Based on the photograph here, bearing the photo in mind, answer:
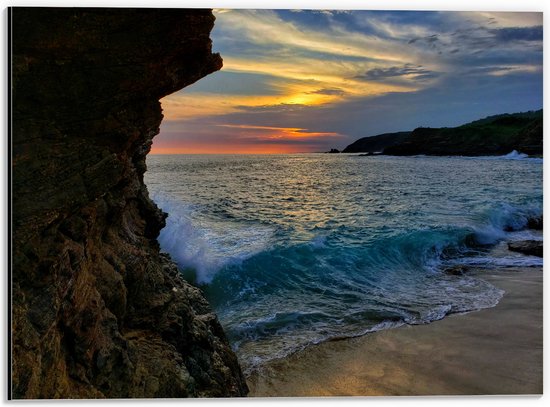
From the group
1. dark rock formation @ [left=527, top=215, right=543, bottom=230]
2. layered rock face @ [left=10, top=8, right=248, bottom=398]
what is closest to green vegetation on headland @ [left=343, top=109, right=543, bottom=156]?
dark rock formation @ [left=527, top=215, right=543, bottom=230]

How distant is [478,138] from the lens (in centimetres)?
1476

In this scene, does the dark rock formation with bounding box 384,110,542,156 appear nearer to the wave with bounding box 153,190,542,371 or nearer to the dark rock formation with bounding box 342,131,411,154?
the dark rock formation with bounding box 342,131,411,154

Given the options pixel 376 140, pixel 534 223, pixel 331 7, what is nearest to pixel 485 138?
pixel 534 223

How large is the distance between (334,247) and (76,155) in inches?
301

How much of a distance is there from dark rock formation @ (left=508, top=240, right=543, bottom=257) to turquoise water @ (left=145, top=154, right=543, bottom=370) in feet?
0.64

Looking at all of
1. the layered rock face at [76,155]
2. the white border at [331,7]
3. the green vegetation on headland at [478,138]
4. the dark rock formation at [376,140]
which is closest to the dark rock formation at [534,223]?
the green vegetation on headland at [478,138]

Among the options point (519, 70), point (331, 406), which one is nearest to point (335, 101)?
point (519, 70)

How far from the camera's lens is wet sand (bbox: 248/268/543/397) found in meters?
4.79

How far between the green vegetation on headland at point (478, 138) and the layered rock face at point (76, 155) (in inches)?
149

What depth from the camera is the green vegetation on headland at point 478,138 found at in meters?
6.77

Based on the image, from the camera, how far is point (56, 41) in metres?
3.04

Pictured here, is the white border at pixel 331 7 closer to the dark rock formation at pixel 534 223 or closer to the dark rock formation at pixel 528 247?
the dark rock formation at pixel 528 247

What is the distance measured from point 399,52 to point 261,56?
1.54 m

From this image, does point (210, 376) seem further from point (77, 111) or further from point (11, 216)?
point (77, 111)
